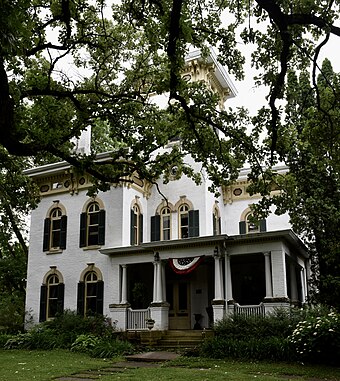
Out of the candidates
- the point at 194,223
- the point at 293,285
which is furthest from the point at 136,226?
the point at 293,285

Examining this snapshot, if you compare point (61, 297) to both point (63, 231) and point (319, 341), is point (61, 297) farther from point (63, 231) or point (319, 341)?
point (319, 341)

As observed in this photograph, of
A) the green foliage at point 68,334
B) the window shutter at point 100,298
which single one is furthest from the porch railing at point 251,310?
the window shutter at point 100,298

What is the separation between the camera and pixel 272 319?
50.0 feet

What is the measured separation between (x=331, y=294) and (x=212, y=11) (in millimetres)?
12276

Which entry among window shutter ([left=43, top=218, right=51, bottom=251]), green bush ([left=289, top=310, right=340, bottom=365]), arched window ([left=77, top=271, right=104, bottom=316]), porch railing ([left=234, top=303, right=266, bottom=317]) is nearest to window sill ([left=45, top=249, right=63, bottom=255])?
window shutter ([left=43, top=218, right=51, bottom=251])

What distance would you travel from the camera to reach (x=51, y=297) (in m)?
21.9

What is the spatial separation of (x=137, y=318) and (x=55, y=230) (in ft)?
21.3

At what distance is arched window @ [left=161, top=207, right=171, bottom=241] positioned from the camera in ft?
73.2

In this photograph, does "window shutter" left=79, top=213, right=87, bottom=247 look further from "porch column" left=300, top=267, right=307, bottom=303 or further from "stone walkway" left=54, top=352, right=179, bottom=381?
"porch column" left=300, top=267, right=307, bottom=303

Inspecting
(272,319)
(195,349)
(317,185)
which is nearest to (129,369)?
(195,349)

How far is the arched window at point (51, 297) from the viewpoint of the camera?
2146cm

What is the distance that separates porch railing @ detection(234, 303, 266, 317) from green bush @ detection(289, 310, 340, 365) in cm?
390

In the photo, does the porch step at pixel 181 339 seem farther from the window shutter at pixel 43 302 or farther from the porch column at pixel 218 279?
the window shutter at pixel 43 302

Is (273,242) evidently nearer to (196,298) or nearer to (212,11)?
(196,298)
